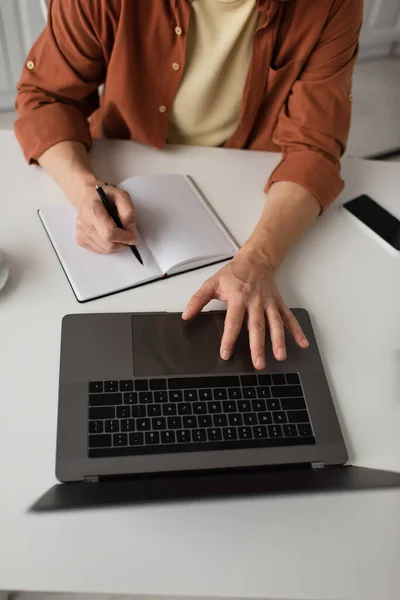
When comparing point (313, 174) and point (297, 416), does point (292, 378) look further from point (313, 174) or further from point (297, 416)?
point (313, 174)

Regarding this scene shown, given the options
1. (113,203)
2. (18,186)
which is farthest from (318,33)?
(18,186)

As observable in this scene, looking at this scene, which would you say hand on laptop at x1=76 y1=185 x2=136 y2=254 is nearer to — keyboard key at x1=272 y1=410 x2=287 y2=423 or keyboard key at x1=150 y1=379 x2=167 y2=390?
keyboard key at x1=150 y1=379 x2=167 y2=390

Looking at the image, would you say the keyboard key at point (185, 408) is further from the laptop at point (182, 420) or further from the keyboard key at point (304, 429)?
the keyboard key at point (304, 429)

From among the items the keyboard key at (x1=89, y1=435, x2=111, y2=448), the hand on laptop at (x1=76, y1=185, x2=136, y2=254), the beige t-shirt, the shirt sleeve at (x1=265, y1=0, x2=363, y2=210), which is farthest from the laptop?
the beige t-shirt

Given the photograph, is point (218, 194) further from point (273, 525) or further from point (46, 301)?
point (273, 525)

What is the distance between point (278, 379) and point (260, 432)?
3.4 inches

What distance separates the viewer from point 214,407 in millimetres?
691

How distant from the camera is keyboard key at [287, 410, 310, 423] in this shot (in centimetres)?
70

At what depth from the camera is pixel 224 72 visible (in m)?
1.09

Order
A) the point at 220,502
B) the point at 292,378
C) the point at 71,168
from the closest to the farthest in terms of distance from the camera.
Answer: the point at 220,502 → the point at 292,378 → the point at 71,168

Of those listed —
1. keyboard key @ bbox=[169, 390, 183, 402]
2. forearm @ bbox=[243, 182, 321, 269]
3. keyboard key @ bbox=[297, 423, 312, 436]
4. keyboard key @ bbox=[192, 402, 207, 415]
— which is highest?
forearm @ bbox=[243, 182, 321, 269]

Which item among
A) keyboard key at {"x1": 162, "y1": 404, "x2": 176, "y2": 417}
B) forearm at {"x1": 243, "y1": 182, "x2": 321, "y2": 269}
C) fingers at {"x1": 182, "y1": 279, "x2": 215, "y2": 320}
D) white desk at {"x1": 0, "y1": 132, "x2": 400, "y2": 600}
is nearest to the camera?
white desk at {"x1": 0, "y1": 132, "x2": 400, "y2": 600}

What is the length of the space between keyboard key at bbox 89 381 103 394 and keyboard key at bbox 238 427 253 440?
0.19m

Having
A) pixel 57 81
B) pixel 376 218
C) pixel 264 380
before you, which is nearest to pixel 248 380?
pixel 264 380
